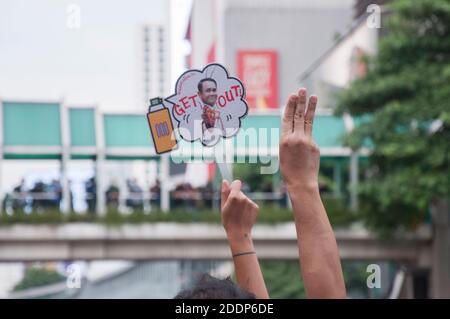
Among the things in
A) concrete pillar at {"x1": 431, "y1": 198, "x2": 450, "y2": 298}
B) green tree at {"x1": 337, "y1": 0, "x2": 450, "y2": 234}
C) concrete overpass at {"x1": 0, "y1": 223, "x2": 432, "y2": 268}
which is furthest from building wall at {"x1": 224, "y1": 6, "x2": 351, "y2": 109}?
green tree at {"x1": 337, "y1": 0, "x2": 450, "y2": 234}

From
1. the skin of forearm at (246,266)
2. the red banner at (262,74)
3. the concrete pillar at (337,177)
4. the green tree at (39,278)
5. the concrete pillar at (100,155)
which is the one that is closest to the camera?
the skin of forearm at (246,266)

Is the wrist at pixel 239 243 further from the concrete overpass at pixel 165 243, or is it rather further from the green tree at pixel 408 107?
the concrete overpass at pixel 165 243

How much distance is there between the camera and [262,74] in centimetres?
4722

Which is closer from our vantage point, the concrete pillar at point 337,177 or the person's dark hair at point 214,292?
the person's dark hair at point 214,292

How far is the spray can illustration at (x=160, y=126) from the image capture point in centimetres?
261

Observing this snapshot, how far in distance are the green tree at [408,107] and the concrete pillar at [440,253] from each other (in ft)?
10.5

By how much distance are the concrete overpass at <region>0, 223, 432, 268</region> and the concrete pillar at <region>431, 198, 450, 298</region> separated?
0.16 meters

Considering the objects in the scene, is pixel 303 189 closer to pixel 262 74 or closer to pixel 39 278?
pixel 262 74

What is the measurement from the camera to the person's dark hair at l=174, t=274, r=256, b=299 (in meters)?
1.86

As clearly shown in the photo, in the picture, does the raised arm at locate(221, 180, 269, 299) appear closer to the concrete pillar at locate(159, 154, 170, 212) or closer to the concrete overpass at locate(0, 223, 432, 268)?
the concrete overpass at locate(0, 223, 432, 268)

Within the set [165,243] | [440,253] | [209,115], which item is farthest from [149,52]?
[209,115]

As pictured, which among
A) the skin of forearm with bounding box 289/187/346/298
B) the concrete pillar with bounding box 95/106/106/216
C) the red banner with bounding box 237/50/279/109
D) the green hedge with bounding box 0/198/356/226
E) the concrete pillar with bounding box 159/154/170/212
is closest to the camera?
the skin of forearm with bounding box 289/187/346/298

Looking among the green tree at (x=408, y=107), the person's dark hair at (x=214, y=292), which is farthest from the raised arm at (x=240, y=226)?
the green tree at (x=408, y=107)
